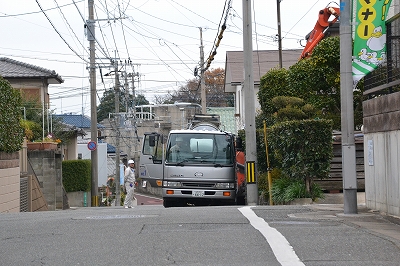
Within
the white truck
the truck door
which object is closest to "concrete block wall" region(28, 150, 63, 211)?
the truck door

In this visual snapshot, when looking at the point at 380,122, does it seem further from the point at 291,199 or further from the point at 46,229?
the point at 46,229

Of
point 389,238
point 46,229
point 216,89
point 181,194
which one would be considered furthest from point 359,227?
point 216,89

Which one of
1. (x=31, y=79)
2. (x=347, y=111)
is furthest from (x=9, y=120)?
(x=31, y=79)

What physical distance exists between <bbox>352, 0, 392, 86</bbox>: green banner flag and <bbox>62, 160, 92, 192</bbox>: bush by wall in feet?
84.2

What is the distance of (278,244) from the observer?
8992mm

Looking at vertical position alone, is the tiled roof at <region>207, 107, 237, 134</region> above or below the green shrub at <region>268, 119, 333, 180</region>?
above

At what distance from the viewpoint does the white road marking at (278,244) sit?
784cm

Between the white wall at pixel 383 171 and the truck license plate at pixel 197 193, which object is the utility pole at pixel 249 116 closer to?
the truck license plate at pixel 197 193

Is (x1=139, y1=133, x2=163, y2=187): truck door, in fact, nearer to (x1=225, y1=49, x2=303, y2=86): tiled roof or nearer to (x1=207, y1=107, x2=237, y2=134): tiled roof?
(x1=225, y1=49, x2=303, y2=86): tiled roof

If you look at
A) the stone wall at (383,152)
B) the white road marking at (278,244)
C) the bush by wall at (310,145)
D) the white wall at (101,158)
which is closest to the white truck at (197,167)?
the bush by wall at (310,145)

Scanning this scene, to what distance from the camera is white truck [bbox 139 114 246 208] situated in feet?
66.8

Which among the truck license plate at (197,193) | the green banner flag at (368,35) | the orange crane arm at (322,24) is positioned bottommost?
the truck license plate at (197,193)

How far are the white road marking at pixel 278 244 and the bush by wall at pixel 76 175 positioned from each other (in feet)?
85.3

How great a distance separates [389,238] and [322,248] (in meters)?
1.43
